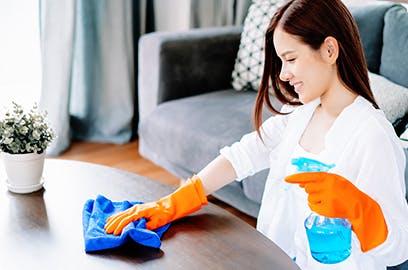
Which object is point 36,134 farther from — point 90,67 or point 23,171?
point 90,67

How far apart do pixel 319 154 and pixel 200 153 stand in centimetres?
86

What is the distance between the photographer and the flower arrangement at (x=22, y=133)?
139 cm

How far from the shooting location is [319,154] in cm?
139

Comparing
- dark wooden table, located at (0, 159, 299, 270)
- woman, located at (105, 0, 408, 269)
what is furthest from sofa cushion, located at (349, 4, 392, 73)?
dark wooden table, located at (0, 159, 299, 270)

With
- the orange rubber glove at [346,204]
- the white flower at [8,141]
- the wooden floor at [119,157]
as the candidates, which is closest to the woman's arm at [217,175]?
the orange rubber glove at [346,204]

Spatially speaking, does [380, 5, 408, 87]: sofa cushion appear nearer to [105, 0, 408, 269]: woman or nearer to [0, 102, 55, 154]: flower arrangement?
[105, 0, 408, 269]: woman

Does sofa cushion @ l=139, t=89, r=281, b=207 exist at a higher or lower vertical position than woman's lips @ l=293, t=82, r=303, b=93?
lower

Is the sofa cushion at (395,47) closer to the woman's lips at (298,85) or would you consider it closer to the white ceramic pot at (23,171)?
the woman's lips at (298,85)

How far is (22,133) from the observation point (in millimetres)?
1396

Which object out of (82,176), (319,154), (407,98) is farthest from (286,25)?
(407,98)

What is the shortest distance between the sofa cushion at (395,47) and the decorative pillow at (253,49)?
54 centimetres

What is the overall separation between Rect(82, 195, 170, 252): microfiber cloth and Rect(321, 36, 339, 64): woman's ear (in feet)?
1.65

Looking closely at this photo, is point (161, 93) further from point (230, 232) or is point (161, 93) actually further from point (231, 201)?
point (230, 232)

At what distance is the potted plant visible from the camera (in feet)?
4.59
